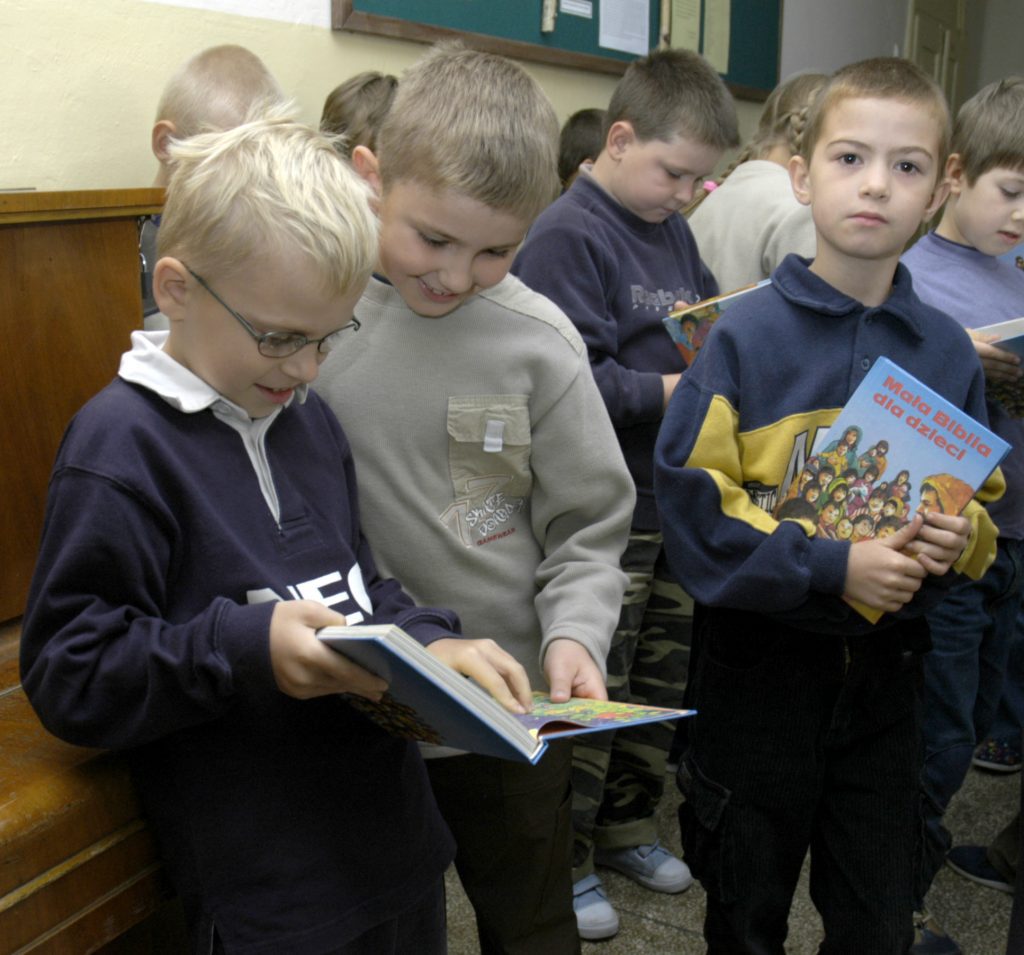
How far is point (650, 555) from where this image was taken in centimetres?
218

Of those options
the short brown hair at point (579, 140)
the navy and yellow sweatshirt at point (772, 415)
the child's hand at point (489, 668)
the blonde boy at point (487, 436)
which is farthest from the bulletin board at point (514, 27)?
the child's hand at point (489, 668)

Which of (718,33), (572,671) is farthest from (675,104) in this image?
(718,33)

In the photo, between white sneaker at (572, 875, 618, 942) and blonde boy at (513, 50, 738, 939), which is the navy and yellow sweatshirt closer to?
blonde boy at (513, 50, 738, 939)

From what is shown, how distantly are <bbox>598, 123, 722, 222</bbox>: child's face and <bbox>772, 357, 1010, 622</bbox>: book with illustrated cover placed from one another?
2.88ft

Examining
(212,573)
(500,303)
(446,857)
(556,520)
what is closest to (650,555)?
(556,520)

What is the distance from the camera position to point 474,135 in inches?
53.5

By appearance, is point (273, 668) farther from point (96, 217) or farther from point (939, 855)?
point (939, 855)

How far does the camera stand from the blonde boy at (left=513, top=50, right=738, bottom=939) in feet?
6.78

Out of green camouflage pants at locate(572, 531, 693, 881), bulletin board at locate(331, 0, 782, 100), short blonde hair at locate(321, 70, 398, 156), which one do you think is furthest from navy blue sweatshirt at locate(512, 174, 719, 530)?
bulletin board at locate(331, 0, 782, 100)

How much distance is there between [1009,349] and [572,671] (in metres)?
0.98

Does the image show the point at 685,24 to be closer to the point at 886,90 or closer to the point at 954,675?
the point at 886,90

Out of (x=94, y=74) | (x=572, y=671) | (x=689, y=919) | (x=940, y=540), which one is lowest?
(x=689, y=919)

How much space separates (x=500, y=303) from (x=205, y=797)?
2.44 ft

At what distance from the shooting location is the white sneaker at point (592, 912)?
2.10 meters
